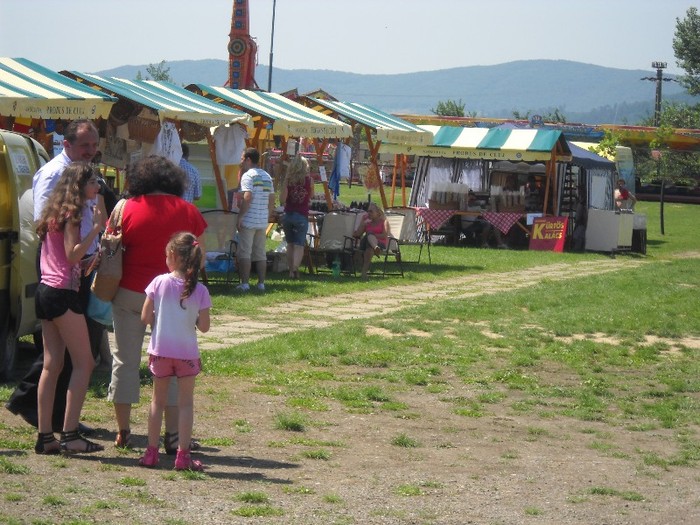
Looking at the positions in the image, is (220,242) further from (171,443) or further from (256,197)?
(171,443)

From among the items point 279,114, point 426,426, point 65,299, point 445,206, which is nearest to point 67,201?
point 65,299

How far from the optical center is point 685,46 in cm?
7906

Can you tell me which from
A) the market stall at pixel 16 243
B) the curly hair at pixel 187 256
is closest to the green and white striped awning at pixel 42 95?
the market stall at pixel 16 243

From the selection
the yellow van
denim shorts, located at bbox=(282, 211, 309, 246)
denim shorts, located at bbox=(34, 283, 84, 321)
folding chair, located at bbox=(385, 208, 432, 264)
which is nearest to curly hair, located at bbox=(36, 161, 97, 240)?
denim shorts, located at bbox=(34, 283, 84, 321)

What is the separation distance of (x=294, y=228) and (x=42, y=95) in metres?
5.04

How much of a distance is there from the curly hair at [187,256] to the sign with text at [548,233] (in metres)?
20.6

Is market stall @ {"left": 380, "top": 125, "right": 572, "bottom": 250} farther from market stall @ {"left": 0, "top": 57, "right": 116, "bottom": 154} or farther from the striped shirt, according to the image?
market stall @ {"left": 0, "top": 57, "right": 116, "bottom": 154}

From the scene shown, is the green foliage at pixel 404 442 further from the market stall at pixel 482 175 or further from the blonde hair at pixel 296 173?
the market stall at pixel 482 175

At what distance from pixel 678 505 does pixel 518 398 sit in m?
3.16

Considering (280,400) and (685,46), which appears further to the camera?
(685,46)

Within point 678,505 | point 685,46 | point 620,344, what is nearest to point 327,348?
point 620,344

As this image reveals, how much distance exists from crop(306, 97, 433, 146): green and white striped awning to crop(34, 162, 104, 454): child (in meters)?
14.5

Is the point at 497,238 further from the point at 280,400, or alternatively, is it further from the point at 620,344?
the point at 280,400

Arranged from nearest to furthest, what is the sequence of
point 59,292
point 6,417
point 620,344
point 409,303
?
point 59,292
point 6,417
point 620,344
point 409,303
